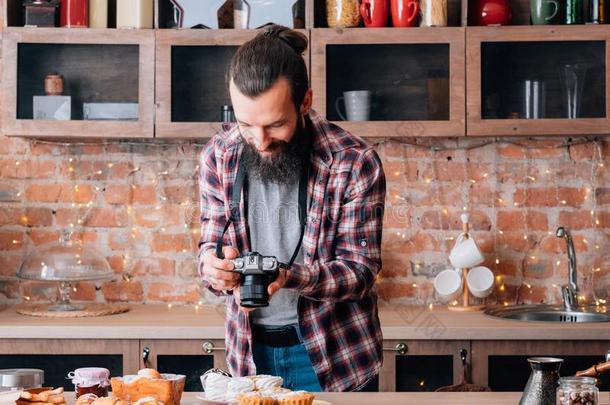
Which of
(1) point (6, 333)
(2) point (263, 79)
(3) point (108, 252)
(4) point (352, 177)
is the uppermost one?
(2) point (263, 79)

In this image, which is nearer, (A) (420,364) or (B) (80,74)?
(A) (420,364)

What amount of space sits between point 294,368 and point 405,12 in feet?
5.78

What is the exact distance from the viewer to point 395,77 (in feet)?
12.2

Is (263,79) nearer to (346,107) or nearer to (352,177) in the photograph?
(352,177)

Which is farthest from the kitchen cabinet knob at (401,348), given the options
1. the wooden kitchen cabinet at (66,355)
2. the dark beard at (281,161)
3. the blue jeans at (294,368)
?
the dark beard at (281,161)

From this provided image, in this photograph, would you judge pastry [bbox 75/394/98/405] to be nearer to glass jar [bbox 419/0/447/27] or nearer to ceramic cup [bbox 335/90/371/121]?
ceramic cup [bbox 335/90/371/121]

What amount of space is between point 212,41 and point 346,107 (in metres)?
0.58

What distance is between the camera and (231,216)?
2475 millimetres

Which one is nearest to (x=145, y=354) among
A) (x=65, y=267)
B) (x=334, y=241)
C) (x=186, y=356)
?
(x=186, y=356)

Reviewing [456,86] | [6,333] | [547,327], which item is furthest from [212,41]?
[547,327]

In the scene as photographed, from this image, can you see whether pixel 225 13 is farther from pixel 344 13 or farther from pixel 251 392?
pixel 251 392

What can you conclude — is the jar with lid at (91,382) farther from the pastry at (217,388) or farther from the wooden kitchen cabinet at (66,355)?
the wooden kitchen cabinet at (66,355)

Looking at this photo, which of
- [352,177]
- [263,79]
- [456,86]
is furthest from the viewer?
[456,86]

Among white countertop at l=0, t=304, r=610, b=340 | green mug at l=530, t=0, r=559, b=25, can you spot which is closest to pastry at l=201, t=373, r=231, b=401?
white countertop at l=0, t=304, r=610, b=340
